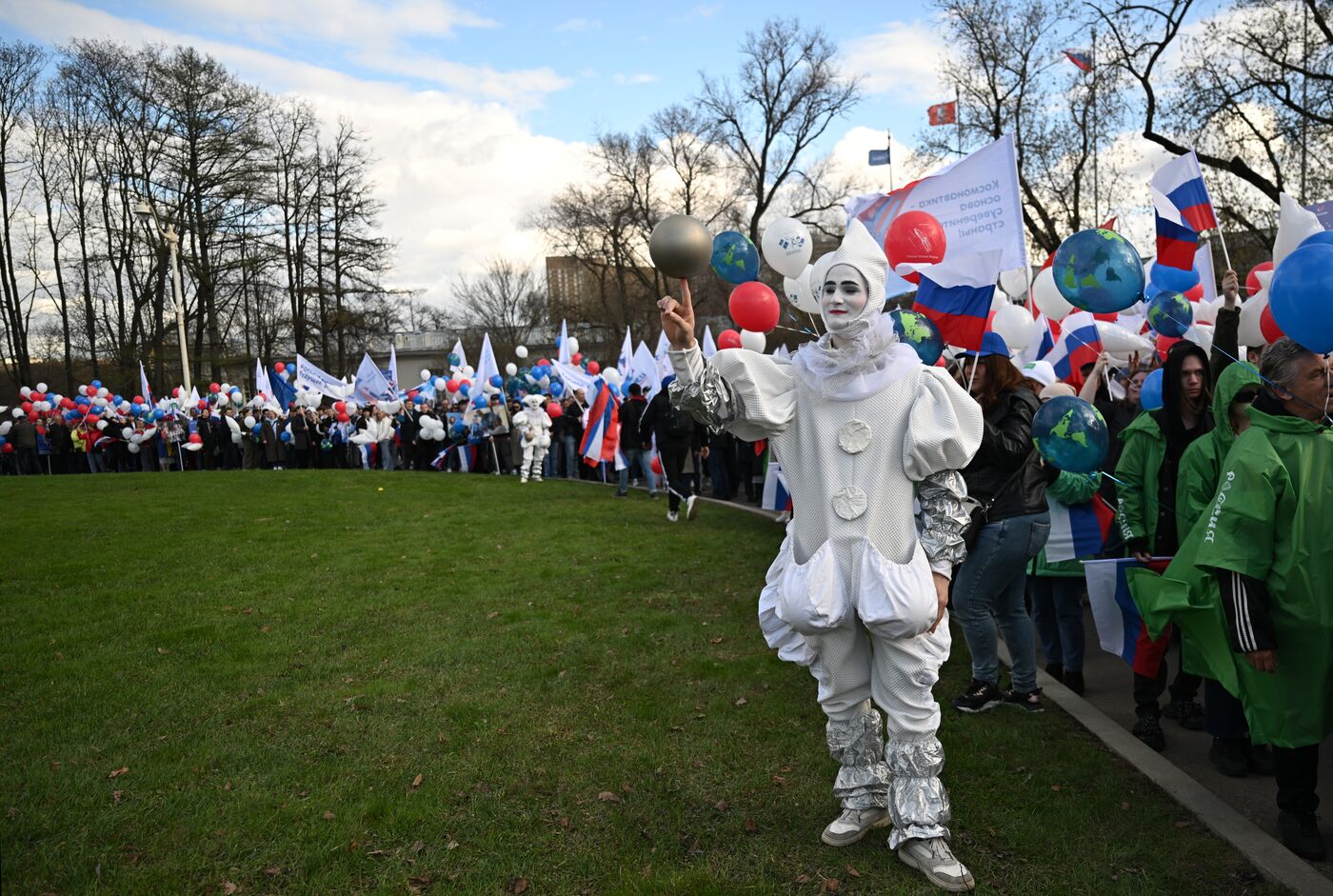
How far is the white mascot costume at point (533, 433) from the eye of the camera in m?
17.8

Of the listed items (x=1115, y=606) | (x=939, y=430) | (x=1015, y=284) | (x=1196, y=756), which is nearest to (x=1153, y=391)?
(x=1115, y=606)

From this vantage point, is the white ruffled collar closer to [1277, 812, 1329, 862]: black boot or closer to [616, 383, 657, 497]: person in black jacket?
[1277, 812, 1329, 862]: black boot

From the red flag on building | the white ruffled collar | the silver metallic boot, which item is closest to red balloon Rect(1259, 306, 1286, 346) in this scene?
the white ruffled collar

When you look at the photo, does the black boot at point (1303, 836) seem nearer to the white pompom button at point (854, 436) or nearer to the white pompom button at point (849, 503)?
the white pompom button at point (849, 503)

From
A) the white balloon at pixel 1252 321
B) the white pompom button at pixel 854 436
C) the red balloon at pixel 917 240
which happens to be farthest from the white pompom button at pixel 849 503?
the red balloon at pixel 917 240

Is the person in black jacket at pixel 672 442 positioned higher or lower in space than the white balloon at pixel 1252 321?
lower

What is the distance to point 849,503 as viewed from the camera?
3535 mm

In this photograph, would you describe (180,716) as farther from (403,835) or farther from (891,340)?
(891,340)

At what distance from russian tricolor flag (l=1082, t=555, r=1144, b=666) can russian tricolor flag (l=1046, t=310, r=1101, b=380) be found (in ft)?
9.08

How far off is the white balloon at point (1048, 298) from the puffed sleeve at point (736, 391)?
549cm

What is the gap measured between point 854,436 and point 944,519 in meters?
0.46

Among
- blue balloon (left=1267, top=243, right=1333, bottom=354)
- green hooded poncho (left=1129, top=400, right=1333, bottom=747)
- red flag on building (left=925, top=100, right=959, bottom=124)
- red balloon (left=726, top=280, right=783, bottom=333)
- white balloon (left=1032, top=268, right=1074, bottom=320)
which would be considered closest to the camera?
blue balloon (left=1267, top=243, right=1333, bottom=354)

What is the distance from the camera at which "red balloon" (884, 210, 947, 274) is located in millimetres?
6770

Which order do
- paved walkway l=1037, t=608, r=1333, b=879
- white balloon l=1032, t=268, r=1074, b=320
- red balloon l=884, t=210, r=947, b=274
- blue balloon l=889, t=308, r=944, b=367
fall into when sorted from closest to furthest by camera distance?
paved walkway l=1037, t=608, r=1333, b=879 → blue balloon l=889, t=308, r=944, b=367 → red balloon l=884, t=210, r=947, b=274 → white balloon l=1032, t=268, r=1074, b=320
